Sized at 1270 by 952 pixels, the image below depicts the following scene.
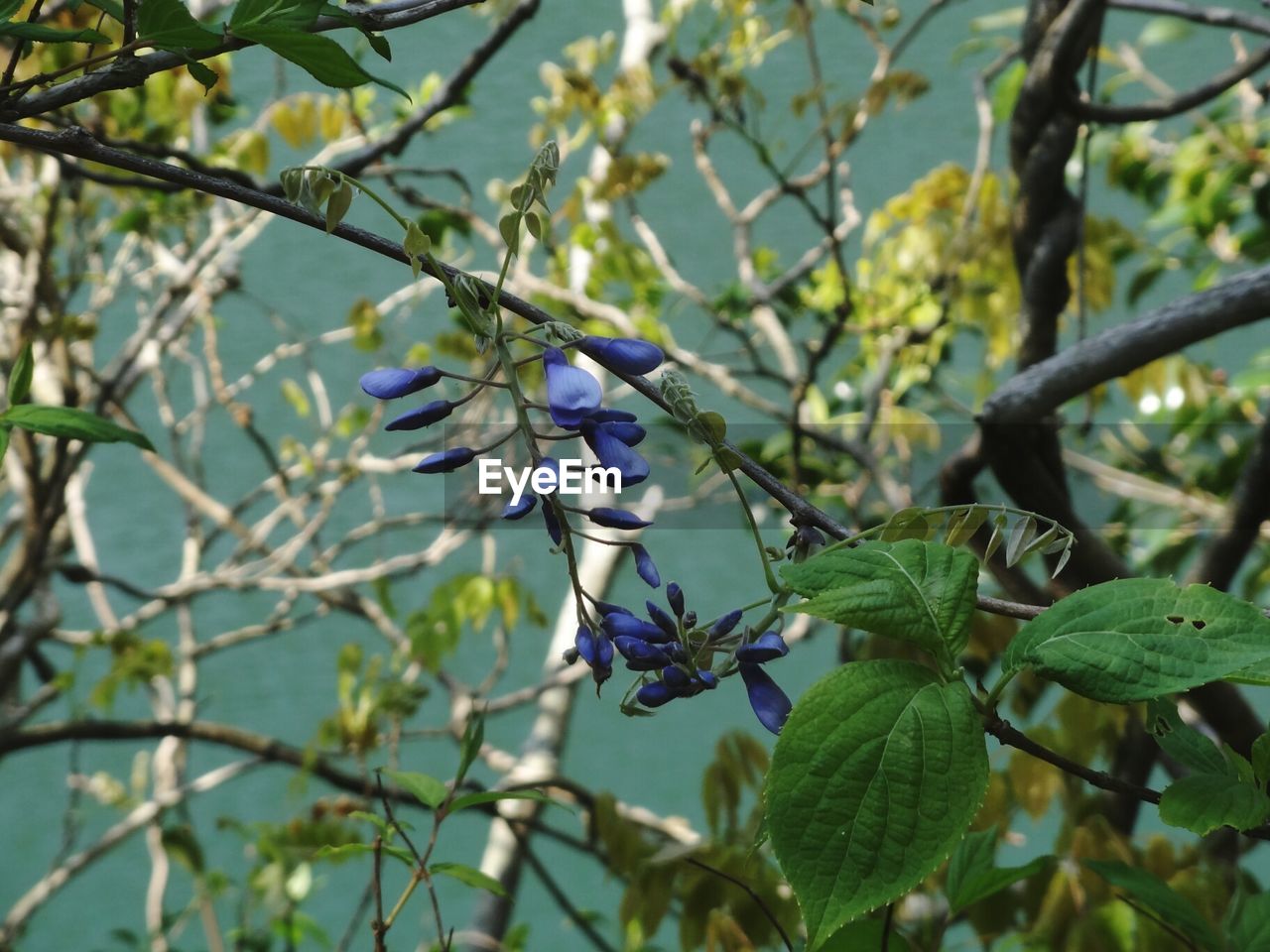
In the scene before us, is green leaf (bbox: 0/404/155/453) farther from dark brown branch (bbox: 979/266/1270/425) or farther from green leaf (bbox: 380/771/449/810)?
dark brown branch (bbox: 979/266/1270/425)

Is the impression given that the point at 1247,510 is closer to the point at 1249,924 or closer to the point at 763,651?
the point at 1249,924

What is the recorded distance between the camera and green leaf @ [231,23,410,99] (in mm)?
330

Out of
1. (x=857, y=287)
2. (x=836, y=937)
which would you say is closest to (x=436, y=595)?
(x=857, y=287)

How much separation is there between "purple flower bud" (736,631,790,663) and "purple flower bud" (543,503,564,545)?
0.06 m

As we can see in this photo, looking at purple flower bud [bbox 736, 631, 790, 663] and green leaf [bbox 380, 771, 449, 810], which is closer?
purple flower bud [bbox 736, 631, 790, 663]

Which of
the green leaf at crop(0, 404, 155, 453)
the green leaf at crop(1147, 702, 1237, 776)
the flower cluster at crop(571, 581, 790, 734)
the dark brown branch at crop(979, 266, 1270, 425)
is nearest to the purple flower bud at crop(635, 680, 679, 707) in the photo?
the flower cluster at crop(571, 581, 790, 734)

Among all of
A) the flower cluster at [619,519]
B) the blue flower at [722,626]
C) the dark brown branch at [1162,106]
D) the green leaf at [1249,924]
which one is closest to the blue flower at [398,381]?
the flower cluster at [619,519]

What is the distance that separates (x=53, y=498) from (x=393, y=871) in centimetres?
136

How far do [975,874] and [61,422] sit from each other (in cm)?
40

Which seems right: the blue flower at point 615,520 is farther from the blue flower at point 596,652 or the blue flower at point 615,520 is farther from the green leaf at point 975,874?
the green leaf at point 975,874

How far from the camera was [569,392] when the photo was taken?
0.99 ft

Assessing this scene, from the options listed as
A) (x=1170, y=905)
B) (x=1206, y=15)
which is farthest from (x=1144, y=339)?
(x=1206, y=15)

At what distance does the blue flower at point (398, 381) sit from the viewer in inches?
12.8

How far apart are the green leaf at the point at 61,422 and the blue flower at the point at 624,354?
23 centimetres
